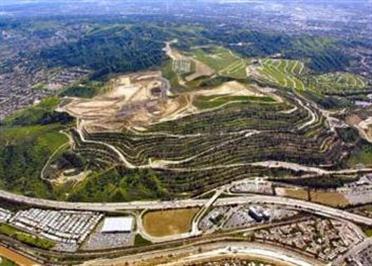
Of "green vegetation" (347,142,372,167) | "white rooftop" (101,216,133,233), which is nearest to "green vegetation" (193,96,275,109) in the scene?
"green vegetation" (347,142,372,167)

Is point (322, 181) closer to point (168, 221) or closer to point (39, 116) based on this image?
point (168, 221)

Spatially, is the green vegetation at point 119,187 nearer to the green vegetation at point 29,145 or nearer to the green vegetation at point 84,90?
the green vegetation at point 29,145

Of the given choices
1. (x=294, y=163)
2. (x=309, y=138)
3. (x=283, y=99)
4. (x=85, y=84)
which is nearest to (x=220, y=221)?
(x=294, y=163)

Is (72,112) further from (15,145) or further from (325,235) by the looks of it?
(325,235)

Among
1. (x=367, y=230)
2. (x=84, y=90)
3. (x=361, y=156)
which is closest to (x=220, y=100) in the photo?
(x=361, y=156)

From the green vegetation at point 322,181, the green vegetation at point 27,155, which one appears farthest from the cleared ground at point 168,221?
the green vegetation at point 322,181
